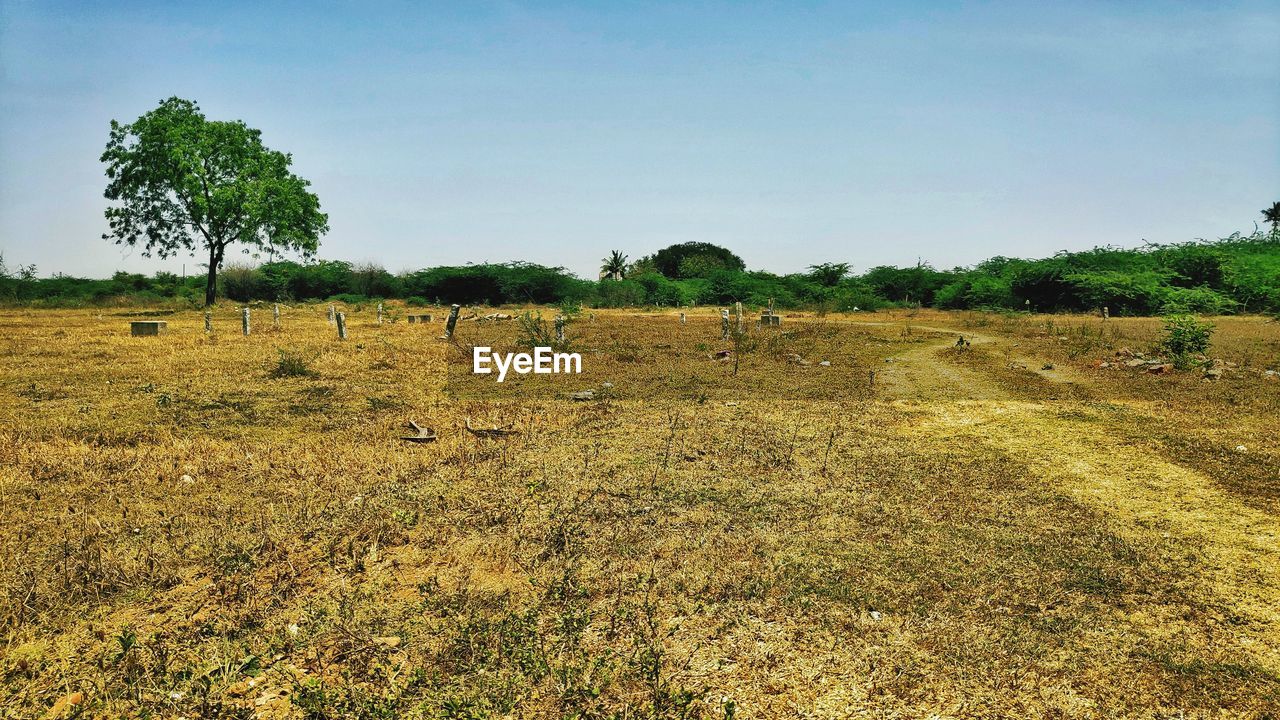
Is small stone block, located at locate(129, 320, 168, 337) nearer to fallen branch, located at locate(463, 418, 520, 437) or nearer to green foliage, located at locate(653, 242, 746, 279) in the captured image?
fallen branch, located at locate(463, 418, 520, 437)

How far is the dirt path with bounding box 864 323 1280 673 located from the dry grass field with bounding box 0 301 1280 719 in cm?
3

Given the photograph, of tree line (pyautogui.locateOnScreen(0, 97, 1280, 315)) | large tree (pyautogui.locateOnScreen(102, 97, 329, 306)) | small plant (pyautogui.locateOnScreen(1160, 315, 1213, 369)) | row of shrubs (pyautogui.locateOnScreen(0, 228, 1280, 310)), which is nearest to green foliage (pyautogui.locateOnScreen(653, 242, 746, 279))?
row of shrubs (pyautogui.locateOnScreen(0, 228, 1280, 310))

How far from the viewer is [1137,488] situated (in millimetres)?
5340

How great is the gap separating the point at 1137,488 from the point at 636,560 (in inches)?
158

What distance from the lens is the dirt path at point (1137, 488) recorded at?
11.9 ft

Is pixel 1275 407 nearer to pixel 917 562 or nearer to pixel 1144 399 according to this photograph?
pixel 1144 399

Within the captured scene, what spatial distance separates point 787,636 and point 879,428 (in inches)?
179

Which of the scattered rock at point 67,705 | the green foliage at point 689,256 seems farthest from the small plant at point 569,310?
the green foliage at point 689,256

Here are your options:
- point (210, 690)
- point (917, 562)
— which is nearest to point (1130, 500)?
point (917, 562)

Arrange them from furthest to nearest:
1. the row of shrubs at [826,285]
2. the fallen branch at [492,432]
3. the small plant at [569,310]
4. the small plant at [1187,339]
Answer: the row of shrubs at [826,285] < the small plant at [569,310] < the small plant at [1187,339] < the fallen branch at [492,432]

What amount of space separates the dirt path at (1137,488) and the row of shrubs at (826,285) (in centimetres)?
2144

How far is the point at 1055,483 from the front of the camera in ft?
17.9

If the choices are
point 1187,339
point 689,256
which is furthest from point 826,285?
point 1187,339

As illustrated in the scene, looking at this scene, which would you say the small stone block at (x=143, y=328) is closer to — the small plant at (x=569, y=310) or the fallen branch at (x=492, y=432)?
the small plant at (x=569, y=310)
